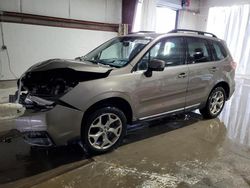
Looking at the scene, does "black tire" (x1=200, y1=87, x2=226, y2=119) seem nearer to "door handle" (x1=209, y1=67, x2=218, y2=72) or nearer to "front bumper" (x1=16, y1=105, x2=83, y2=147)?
"door handle" (x1=209, y1=67, x2=218, y2=72)

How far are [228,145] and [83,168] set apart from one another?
6.23 feet

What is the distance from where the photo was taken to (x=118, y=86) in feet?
8.35

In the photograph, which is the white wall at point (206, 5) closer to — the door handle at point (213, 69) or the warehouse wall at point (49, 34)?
the warehouse wall at point (49, 34)

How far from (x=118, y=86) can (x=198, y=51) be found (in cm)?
162

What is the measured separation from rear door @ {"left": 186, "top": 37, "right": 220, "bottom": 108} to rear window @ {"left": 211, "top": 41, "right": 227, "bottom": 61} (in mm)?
99

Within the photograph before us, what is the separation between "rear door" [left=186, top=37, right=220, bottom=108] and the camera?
3346mm

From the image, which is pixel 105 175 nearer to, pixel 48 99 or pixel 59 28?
pixel 48 99

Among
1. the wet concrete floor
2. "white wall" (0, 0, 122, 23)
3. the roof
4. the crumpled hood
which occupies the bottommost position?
the wet concrete floor

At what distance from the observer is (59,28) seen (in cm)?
585

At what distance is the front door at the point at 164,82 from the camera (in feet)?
9.21

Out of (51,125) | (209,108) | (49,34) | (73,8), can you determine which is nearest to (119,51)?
(51,125)

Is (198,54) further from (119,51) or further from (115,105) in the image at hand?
(115,105)

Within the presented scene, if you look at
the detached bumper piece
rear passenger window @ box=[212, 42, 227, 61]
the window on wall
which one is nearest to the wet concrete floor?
A: the detached bumper piece

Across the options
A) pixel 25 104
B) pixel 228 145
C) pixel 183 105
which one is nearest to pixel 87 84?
pixel 25 104
